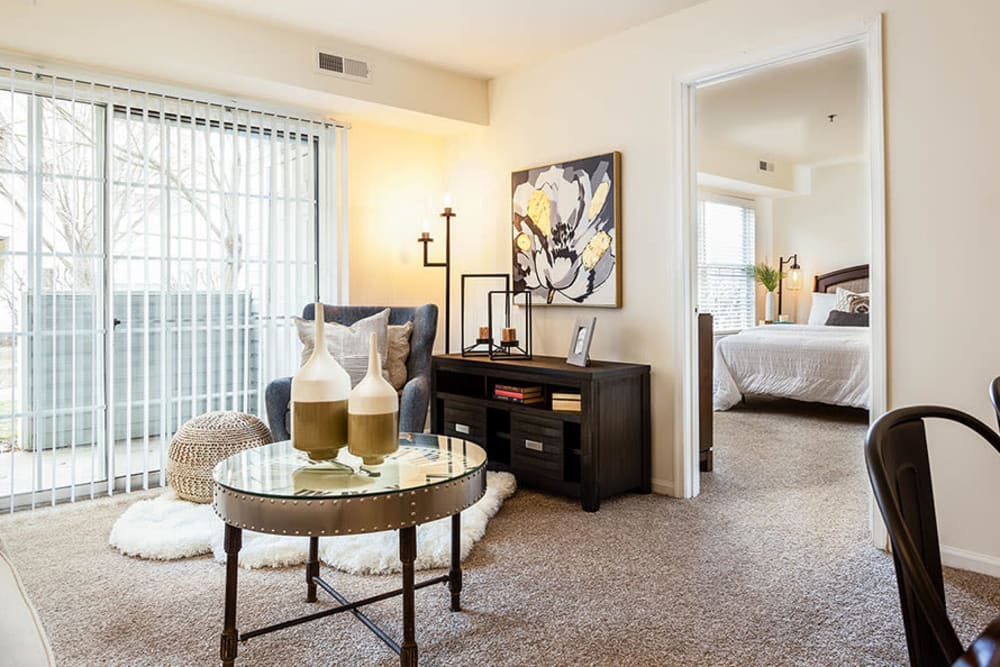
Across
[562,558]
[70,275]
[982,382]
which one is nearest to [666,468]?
[562,558]

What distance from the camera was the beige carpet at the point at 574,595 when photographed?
197cm

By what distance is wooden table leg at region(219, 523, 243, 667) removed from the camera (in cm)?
180

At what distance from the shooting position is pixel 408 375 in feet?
13.1

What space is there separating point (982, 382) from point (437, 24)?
3.08m

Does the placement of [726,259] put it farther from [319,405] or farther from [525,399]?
[319,405]

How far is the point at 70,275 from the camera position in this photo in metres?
3.48

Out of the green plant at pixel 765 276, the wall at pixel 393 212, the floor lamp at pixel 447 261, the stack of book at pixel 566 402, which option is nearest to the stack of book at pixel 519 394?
the stack of book at pixel 566 402

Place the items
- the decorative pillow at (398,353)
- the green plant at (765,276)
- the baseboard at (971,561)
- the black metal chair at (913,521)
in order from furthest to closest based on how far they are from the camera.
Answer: the green plant at (765,276)
the decorative pillow at (398,353)
the baseboard at (971,561)
the black metal chair at (913,521)

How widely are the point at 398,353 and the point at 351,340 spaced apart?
0.29 metres

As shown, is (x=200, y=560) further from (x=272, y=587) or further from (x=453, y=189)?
(x=453, y=189)

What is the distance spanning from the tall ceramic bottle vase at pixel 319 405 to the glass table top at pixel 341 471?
3.5 inches

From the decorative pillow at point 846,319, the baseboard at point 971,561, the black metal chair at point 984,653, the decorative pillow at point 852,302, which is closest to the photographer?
the black metal chair at point 984,653

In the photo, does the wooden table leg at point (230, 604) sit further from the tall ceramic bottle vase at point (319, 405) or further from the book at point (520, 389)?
the book at point (520, 389)

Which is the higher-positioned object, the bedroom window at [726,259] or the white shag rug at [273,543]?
the bedroom window at [726,259]
